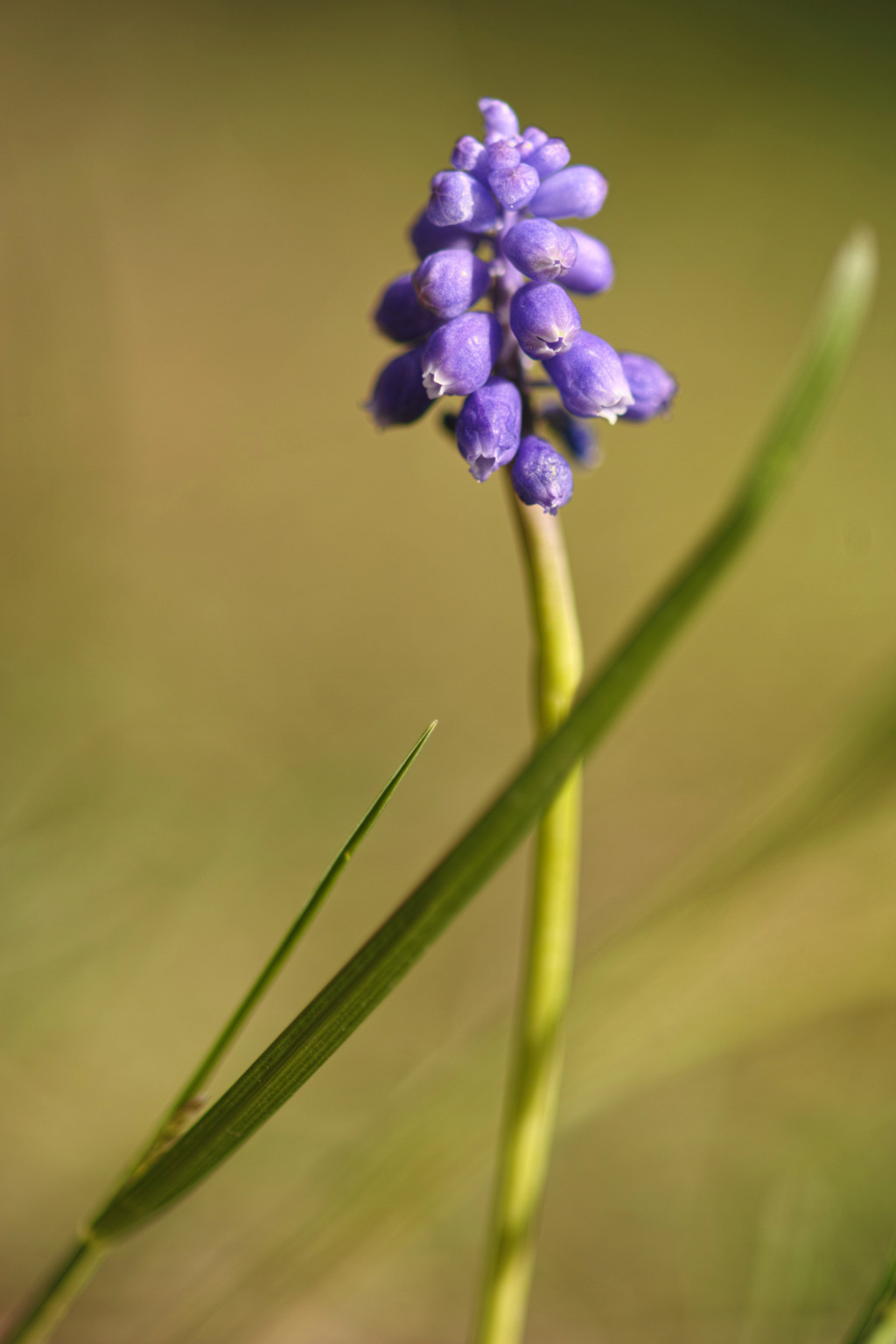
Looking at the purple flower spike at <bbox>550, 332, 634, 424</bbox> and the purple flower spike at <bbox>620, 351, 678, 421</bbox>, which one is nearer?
the purple flower spike at <bbox>550, 332, 634, 424</bbox>

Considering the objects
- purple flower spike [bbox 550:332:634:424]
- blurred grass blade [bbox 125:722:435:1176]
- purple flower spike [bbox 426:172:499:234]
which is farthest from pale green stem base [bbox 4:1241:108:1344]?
purple flower spike [bbox 426:172:499:234]

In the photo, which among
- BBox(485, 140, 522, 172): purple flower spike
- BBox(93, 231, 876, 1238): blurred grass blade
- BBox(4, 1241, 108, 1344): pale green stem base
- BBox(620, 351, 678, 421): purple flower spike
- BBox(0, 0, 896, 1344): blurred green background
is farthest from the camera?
BBox(0, 0, 896, 1344): blurred green background

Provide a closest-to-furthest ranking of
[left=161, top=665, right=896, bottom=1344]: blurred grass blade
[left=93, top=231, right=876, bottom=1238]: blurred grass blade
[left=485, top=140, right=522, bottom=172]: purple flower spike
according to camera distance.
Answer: [left=93, top=231, right=876, bottom=1238]: blurred grass blade < [left=485, top=140, right=522, bottom=172]: purple flower spike < [left=161, top=665, right=896, bottom=1344]: blurred grass blade

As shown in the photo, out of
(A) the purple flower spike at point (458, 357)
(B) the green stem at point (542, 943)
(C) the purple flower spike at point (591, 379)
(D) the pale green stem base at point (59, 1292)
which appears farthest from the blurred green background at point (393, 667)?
(A) the purple flower spike at point (458, 357)

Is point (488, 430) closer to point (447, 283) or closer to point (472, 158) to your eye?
point (447, 283)

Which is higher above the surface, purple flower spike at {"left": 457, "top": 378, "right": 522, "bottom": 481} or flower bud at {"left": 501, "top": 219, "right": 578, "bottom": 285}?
flower bud at {"left": 501, "top": 219, "right": 578, "bottom": 285}

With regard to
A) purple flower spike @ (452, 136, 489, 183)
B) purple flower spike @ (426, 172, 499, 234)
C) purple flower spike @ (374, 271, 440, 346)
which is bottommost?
purple flower spike @ (374, 271, 440, 346)

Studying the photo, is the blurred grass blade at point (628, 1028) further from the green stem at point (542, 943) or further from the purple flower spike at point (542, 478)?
the purple flower spike at point (542, 478)

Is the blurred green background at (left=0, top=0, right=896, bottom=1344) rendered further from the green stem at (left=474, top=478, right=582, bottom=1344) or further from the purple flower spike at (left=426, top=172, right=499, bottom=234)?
the purple flower spike at (left=426, top=172, right=499, bottom=234)
